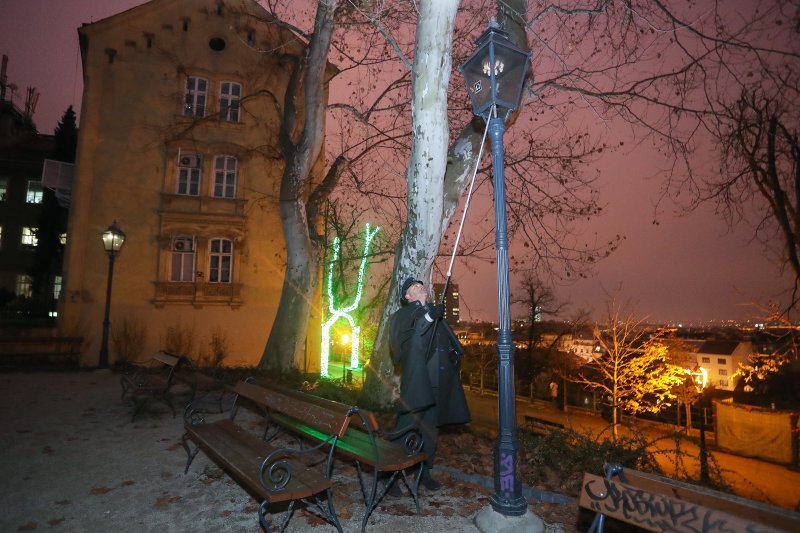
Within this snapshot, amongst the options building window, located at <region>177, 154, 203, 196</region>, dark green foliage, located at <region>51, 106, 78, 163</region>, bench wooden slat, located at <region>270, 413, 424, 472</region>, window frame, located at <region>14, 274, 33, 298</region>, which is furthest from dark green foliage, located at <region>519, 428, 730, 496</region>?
window frame, located at <region>14, 274, 33, 298</region>

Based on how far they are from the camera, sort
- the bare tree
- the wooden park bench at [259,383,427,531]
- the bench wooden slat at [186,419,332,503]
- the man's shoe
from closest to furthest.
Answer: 1. the bench wooden slat at [186,419,332,503]
2. the wooden park bench at [259,383,427,531]
3. the man's shoe
4. the bare tree

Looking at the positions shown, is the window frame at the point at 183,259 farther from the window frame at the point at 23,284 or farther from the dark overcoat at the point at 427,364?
the window frame at the point at 23,284

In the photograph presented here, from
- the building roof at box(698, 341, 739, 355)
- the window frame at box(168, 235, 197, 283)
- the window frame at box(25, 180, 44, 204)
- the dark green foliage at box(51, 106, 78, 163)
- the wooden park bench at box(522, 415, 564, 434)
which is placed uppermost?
the dark green foliage at box(51, 106, 78, 163)

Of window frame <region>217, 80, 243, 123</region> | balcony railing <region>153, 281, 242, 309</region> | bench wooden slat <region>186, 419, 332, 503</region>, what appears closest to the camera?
bench wooden slat <region>186, 419, 332, 503</region>

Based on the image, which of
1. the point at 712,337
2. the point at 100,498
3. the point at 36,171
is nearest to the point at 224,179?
the point at 100,498

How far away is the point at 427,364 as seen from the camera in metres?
4.51

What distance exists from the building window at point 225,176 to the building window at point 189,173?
2.05 feet

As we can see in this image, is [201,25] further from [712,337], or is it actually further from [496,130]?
[712,337]

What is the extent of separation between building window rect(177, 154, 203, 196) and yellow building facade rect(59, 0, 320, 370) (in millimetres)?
39

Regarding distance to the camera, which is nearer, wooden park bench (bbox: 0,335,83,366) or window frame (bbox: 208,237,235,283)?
wooden park bench (bbox: 0,335,83,366)

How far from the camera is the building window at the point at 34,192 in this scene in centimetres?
3094

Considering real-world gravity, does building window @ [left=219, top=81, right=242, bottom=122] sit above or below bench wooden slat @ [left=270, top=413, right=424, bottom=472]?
above

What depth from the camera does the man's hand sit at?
4.30m

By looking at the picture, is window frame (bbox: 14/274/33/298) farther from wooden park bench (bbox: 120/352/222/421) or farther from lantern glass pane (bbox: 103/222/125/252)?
wooden park bench (bbox: 120/352/222/421)
